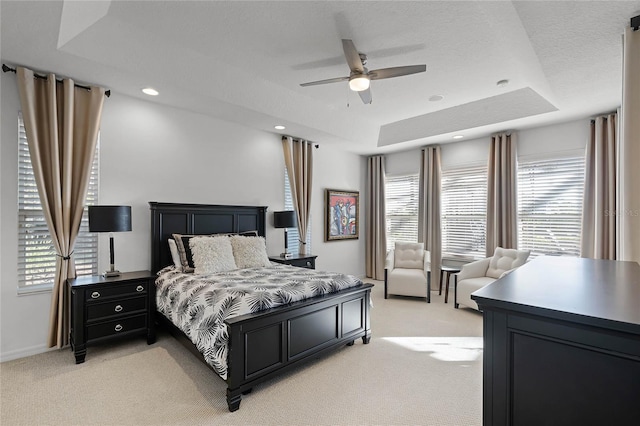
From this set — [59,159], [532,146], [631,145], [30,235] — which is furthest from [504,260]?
[30,235]

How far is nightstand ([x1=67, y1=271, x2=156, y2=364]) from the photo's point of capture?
9.80 ft

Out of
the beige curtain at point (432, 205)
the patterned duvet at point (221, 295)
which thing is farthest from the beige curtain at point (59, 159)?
the beige curtain at point (432, 205)

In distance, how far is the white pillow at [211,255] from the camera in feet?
11.7

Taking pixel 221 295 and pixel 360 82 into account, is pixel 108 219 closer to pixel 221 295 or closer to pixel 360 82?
pixel 221 295

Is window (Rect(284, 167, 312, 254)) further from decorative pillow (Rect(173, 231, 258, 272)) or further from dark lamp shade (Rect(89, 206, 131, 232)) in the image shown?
dark lamp shade (Rect(89, 206, 131, 232))

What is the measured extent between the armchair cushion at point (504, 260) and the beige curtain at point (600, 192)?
0.73 meters

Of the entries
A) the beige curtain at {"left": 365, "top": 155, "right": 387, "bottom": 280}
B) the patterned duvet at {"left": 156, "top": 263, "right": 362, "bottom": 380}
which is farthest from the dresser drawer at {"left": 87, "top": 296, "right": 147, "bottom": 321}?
the beige curtain at {"left": 365, "top": 155, "right": 387, "bottom": 280}

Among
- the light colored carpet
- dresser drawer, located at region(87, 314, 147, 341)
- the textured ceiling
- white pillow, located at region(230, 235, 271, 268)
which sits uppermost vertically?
the textured ceiling

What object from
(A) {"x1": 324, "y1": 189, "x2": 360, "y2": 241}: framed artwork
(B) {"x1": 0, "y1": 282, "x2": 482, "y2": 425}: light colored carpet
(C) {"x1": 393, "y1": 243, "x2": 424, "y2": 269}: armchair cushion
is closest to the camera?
(B) {"x1": 0, "y1": 282, "x2": 482, "y2": 425}: light colored carpet

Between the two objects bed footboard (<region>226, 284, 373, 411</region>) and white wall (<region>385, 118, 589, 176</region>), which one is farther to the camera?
white wall (<region>385, 118, 589, 176</region>)

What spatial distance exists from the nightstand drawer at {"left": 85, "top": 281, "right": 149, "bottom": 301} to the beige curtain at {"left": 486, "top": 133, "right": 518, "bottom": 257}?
5079 millimetres

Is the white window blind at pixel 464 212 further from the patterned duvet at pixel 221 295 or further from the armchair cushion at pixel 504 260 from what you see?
the patterned duvet at pixel 221 295

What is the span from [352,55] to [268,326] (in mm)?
2279

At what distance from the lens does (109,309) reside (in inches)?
125
